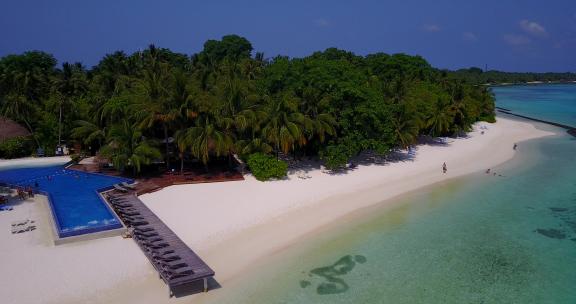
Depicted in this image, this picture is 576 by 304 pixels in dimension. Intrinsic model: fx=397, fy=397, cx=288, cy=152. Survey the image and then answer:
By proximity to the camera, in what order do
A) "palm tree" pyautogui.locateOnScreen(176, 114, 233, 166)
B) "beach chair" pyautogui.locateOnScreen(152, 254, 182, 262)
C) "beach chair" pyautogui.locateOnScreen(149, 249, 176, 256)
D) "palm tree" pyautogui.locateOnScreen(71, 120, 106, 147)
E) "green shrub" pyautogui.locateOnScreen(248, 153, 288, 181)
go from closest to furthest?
"beach chair" pyautogui.locateOnScreen(152, 254, 182, 262), "beach chair" pyautogui.locateOnScreen(149, 249, 176, 256), "palm tree" pyautogui.locateOnScreen(176, 114, 233, 166), "green shrub" pyautogui.locateOnScreen(248, 153, 288, 181), "palm tree" pyautogui.locateOnScreen(71, 120, 106, 147)

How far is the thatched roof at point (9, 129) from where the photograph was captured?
120ft

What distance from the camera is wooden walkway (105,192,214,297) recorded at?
51.5 feet

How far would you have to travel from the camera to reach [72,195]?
25500 mm

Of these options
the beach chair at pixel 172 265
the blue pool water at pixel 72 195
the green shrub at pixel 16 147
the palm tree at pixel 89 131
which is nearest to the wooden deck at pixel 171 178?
the blue pool water at pixel 72 195

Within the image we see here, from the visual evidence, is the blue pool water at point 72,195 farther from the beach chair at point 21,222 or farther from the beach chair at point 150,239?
the beach chair at point 150,239

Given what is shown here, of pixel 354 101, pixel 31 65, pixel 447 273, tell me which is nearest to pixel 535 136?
pixel 354 101

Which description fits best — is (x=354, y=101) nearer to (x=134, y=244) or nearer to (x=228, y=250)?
(x=228, y=250)

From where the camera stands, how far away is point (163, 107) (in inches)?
1140

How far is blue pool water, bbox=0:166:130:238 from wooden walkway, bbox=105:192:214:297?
0.91 meters

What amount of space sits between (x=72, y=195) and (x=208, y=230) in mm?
10736

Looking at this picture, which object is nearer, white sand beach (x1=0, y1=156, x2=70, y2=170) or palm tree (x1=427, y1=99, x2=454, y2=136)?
white sand beach (x1=0, y1=156, x2=70, y2=170)

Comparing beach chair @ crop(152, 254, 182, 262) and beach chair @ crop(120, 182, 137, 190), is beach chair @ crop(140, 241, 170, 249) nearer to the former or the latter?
beach chair @ crop(152, 254, 182, 262)

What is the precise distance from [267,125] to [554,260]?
766 inches

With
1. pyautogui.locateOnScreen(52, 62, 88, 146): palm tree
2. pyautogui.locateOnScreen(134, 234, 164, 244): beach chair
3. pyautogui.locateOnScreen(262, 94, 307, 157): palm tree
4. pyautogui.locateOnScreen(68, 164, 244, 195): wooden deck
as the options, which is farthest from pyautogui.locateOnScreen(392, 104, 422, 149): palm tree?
pyautogui.locateOnScreen(52, 62, 88, 146): palm tree
